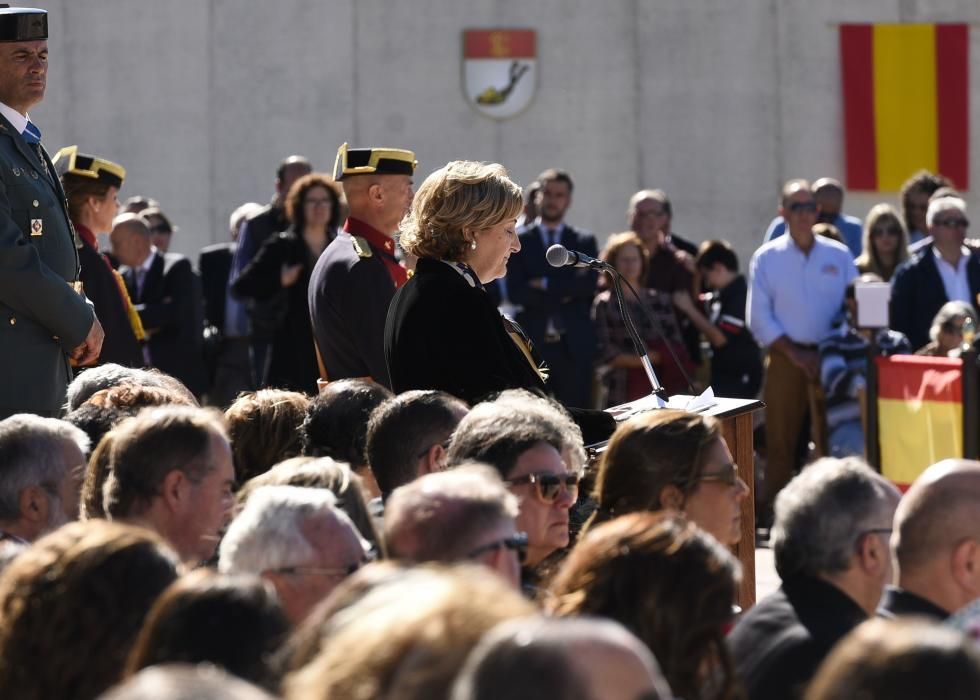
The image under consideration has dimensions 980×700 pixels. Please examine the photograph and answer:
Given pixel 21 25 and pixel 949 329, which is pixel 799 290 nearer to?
pixel 949 329

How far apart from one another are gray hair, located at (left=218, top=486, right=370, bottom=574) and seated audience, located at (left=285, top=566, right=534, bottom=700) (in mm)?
1186

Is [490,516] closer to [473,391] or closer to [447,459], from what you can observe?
[447,459]

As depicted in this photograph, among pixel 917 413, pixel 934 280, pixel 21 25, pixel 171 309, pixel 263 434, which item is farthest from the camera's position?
pixel 934 280

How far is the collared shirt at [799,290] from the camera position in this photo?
10703mm

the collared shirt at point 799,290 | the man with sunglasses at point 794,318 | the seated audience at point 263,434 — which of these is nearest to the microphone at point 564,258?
the seated audience at point 263,434

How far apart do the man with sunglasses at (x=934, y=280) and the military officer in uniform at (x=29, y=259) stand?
6.03 metres

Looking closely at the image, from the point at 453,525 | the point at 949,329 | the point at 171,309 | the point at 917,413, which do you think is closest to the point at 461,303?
the point at 453,525

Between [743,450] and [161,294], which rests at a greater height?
[161,294]

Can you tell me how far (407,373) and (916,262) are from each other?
19.4 feet

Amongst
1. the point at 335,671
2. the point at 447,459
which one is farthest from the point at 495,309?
the point at 335,671

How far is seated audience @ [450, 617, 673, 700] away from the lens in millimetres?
1898

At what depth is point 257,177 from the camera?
15.0 meters

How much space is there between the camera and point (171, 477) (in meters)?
4.04

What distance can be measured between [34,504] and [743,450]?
229 centimetres
